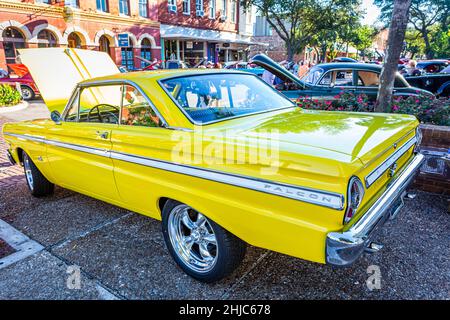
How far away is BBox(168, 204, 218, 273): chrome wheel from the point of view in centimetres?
275

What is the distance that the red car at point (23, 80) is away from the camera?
47.0 ft

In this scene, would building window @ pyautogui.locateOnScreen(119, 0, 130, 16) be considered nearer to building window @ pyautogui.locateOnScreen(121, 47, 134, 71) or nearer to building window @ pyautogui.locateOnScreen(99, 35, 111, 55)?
building window @ pyautogui.locateOnScreen(99, 35, 111, 55)

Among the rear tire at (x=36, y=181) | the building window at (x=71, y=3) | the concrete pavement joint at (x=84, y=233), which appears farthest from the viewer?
the building window at (x=71, y=3)

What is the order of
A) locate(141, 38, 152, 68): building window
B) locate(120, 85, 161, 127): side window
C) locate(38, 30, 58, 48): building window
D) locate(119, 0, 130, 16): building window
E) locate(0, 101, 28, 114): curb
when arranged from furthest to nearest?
locate(141, 38, 152, 68): building window, locate(119, 0, 130, 16): building window, locate(38, 30, 58, 48): building window, locate(0, 101, 28, 114): curb, locate(120, 85, 161, 127): side window

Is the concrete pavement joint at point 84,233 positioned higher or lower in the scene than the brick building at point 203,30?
lower

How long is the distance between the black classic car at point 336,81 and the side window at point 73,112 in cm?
447

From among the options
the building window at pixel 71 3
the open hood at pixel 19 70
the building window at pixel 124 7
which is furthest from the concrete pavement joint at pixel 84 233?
the building window at pixel 124 7

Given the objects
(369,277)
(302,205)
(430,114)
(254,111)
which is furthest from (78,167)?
(430,114)

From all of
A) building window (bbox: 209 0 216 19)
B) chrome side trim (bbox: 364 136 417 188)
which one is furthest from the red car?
building window (bbox: 209 0 216 19)

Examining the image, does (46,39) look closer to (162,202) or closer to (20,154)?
(20,154)

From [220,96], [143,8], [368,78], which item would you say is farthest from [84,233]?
[143,8]

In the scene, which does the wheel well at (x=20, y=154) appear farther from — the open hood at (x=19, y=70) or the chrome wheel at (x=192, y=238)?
the open hood at (x=19, y=70)

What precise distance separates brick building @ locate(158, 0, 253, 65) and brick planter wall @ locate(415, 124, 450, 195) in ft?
79.6

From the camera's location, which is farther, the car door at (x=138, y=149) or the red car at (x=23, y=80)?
the red car at (x=23, y=80)
